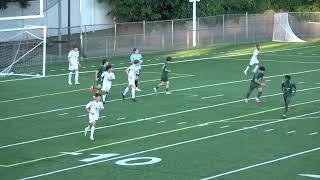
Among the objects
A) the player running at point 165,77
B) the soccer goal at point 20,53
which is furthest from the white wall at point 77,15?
the player running at point 165,77

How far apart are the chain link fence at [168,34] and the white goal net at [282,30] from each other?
0.91m

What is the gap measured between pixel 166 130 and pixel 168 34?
29916mm

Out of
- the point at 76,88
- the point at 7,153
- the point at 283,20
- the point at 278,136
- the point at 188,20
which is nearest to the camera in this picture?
the point at 7,153

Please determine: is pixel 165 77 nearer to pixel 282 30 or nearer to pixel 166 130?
pixel 166 130

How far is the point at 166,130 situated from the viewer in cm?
2350

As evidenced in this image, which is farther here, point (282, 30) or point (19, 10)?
point (282, 30)

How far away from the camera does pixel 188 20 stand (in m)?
55.2

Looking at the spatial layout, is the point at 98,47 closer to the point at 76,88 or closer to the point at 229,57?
the point at 229,57

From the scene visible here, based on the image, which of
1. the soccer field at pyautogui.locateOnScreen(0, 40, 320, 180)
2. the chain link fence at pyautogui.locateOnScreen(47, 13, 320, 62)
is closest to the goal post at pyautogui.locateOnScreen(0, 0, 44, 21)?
the chain link fence at pyautogui.locateOnScreen(47, 13, 320, 62)

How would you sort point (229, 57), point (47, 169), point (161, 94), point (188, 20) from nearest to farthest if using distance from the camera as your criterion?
point (47, 169) < point (161, 94) < point (229, 57) < point (188, 20)

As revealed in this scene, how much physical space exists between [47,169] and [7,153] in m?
2.41

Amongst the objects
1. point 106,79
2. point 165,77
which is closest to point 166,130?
point 106,79

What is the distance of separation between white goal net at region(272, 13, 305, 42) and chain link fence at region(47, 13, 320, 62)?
2.99 feet

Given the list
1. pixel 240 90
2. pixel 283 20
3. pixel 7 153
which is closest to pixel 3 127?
pixel 7 153
